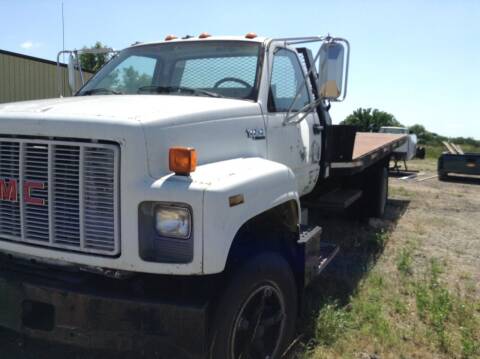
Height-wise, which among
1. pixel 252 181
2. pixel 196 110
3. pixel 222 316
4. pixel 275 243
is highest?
pixel 196 110

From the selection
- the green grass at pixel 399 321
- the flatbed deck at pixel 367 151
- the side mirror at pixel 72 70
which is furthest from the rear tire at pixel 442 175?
the side mirror at pixel 72 70

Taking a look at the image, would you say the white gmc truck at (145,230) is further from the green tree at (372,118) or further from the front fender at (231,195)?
the green tree at (372,118)

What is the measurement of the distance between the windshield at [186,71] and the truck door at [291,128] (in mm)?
234

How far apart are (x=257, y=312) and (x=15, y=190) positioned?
5.21ft

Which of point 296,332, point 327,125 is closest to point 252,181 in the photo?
point 296,332

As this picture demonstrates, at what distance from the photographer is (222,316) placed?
2590 millimetres

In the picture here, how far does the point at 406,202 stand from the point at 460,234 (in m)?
2.75

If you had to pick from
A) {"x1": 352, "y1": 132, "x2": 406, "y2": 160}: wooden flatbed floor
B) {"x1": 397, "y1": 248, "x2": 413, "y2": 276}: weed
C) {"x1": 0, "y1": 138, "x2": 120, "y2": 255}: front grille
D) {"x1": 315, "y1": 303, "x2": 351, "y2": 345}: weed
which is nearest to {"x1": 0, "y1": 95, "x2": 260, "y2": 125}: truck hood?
{"x1": 0, "y1": 138, "x2": 120, "y2": 255}: front grille

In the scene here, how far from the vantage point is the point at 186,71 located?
4027 mm

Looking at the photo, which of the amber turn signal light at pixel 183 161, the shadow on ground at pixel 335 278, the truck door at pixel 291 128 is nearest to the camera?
the amber turn signal light at pixel 183 161

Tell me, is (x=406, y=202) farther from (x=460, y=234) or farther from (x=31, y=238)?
(x=31, y=238)

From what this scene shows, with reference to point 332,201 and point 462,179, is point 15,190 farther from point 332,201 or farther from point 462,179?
point 462,179

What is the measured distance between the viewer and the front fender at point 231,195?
2393mm

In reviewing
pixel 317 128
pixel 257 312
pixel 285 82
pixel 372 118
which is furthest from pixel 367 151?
pixel 372 118
